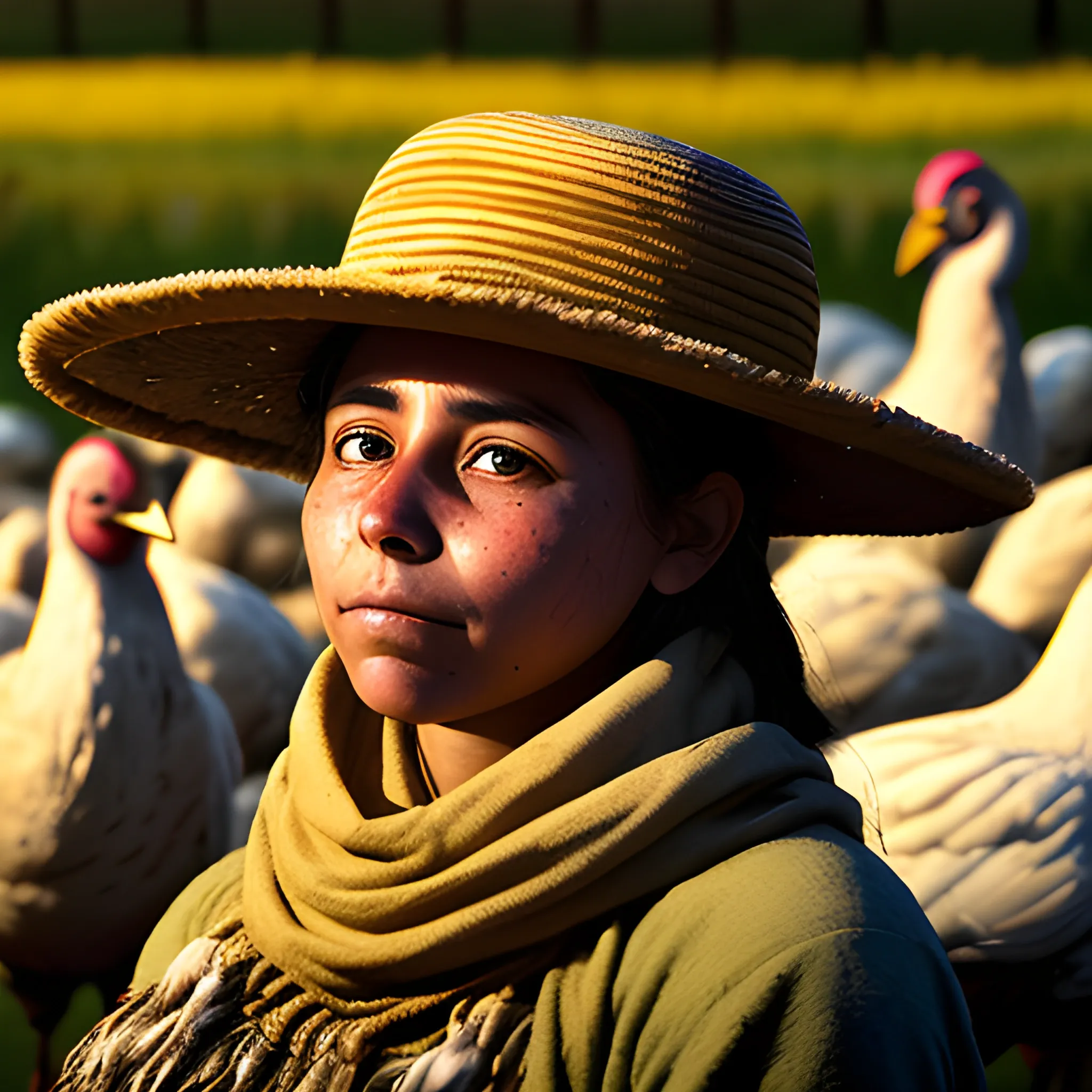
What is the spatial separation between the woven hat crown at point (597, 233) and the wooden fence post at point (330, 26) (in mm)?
3161

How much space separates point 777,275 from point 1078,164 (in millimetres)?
3029

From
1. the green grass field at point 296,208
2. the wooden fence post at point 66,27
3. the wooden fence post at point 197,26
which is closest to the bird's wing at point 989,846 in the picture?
the green grass field at point 296,208

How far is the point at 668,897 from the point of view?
0.93m

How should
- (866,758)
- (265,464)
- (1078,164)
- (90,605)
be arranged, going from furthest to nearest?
(1078,164), (90,605), (866,758), (265,464)

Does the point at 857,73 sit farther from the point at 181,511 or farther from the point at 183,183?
the point at 181,511

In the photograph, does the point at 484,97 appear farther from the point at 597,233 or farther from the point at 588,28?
the point at 597,233

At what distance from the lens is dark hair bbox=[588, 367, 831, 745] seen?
100 centimetres

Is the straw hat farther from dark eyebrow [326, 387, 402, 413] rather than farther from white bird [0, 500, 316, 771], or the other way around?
white bird [0, 500, 316, 771]

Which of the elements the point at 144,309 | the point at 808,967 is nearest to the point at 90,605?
the point at 144,309

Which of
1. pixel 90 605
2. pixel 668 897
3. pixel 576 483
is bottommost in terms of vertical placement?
pixel 90 605

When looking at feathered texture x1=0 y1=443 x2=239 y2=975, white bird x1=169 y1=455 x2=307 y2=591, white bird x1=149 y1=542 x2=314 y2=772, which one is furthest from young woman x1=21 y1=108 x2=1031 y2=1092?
white bird x1=169 y1=455 x2=307 y2=591

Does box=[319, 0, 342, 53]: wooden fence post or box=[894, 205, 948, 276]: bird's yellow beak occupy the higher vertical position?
box=[319, 0, 342, 53]: wooden fence post

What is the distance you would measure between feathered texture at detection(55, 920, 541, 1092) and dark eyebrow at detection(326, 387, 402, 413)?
336 mm

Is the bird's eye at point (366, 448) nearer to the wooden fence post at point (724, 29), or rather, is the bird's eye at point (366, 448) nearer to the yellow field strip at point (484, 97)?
the yellow field strip at point (484, 97)
